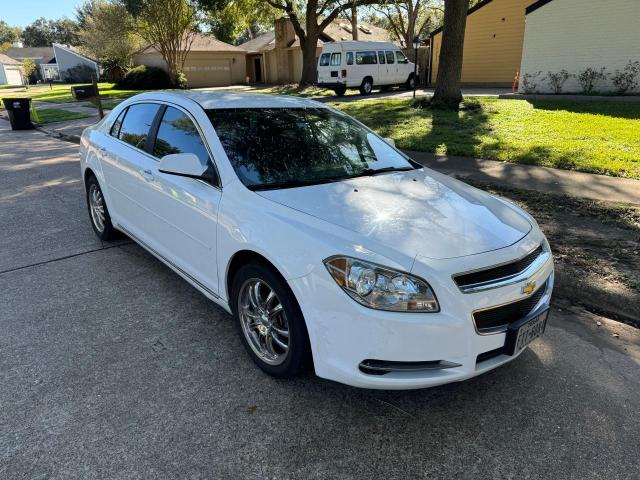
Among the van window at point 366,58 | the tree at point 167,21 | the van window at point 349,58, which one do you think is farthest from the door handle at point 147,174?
the tree at point 167,21

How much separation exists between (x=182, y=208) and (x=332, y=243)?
1478 mm

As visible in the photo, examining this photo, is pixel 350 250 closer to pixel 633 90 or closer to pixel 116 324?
pixel 116 324

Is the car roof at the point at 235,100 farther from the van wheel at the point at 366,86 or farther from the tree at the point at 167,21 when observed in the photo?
the tree at the point at 167,21

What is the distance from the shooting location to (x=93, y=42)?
161 feet

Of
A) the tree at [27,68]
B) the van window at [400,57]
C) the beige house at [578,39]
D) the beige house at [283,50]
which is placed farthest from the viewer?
the tree at [27,68]

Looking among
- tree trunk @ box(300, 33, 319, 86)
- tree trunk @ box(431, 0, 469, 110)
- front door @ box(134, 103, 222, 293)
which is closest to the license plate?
front door @ box(134, 103, 222, 293)

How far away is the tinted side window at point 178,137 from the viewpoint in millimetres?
3404

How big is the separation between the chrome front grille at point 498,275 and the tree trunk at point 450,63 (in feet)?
39.3

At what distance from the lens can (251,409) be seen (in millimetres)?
2654

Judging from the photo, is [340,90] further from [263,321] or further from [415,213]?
[263,321]

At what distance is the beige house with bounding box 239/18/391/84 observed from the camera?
128ft

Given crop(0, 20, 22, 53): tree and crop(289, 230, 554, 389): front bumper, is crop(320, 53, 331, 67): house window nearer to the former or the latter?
crop(289, 230, 554, 389): front bumper

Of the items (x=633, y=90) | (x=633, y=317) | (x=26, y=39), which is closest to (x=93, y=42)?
(x=633, y=90)

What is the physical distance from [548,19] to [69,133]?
59.1ft
